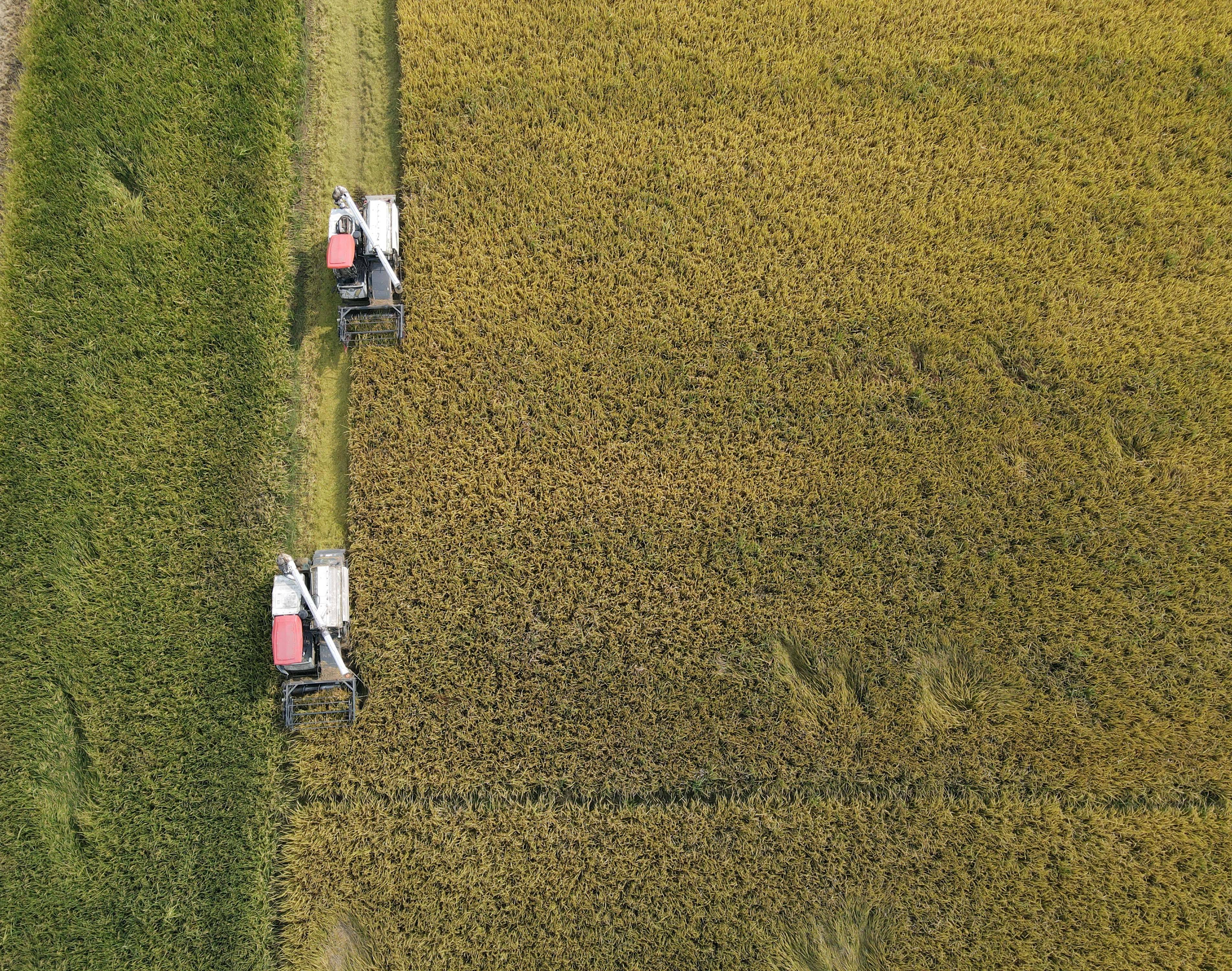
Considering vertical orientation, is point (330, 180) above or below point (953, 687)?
above

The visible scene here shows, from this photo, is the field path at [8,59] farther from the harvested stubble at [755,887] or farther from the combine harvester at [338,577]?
the harvested stubble at [755,887]

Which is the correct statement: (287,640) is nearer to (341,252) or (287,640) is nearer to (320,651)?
(320,651)

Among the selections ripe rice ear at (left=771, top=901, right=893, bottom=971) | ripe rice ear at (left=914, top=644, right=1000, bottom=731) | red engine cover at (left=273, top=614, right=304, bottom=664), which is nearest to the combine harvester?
red engine cover at (left=273, top=614, right=304, bottom=664)

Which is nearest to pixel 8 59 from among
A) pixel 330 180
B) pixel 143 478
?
pixel 330 180

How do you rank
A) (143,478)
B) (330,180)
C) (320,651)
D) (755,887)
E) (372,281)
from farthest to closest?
(330,180) → (372,281) → (143,478) → (320,651) → (755,887)

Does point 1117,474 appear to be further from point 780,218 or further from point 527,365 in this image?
point 527,365

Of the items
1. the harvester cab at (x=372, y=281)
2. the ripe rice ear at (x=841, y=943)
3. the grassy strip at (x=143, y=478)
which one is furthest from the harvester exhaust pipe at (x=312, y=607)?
the ripe rice ear at (x=841, y=943)

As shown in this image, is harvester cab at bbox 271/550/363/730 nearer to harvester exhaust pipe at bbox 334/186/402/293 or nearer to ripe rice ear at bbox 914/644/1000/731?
harvester exhaust pipe at bbox 334/186/402/293
